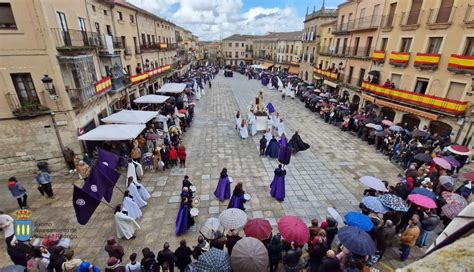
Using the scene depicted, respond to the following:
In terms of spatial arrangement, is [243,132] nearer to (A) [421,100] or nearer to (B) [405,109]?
(B) [405,109]

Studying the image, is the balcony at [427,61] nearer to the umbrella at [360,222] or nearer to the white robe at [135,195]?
the umbrella at [360,222]

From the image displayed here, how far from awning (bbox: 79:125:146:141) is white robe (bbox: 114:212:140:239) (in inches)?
208

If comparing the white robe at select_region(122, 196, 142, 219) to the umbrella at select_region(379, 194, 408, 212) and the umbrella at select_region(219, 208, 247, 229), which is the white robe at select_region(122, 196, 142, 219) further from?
the umbrella at select_region(379, 194, 408, 212)

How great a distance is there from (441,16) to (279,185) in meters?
17.4

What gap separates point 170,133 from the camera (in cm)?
1499

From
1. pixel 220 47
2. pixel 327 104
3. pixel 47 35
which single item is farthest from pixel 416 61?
pixel 220 47

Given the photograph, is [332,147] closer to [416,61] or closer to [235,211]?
[416,61]

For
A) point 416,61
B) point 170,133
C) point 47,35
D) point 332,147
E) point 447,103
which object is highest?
point 47,35

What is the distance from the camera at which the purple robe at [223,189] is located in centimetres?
961

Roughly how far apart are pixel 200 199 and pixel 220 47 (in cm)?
8873

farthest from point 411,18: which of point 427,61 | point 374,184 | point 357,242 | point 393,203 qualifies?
point 357,242

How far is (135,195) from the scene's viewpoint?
902 cm

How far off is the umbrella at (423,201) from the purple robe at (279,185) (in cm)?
434

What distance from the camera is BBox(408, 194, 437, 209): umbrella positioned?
712 cm
